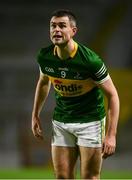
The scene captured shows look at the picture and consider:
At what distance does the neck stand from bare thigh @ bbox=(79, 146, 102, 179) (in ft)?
2.29

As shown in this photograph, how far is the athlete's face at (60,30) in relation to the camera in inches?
191

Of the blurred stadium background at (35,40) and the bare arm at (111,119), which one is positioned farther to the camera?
the blurred stadium background at (35,40)

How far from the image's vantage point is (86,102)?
5.08 m

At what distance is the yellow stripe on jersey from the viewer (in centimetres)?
499

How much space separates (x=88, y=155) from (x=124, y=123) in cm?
683

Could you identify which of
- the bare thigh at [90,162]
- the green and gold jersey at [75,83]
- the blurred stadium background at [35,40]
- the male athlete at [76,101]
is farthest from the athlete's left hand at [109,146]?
the blurred stadium background at [35,40]

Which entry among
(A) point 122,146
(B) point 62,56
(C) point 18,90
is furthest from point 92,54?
(C) point 18,90

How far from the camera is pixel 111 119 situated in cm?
483

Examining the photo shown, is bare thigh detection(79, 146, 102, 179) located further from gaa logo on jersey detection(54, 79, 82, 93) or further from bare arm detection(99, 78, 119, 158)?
gaa logo on jersey detection(54, 79, 82, 93)

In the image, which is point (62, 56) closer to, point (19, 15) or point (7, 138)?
point (7, 138)

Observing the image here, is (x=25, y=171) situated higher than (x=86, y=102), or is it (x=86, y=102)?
(x=86, y=102)

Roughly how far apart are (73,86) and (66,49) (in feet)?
0.93

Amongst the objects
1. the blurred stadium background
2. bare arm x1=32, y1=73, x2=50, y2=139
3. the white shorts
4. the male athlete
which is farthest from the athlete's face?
the blurred stadium background

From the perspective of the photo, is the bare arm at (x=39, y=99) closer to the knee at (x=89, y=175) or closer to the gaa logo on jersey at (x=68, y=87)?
the gaa logo on jersey at (x=68, y=87)
